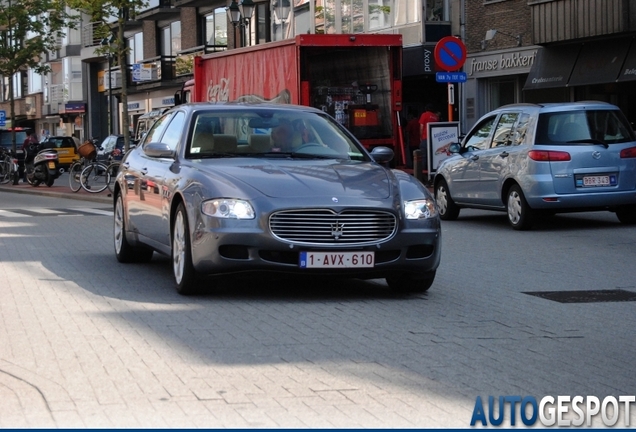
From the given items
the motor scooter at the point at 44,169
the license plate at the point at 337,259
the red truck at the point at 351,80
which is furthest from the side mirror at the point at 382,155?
the motor scooter at the point at 44,169

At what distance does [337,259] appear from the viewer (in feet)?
31.5

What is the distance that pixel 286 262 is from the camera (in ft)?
31.4

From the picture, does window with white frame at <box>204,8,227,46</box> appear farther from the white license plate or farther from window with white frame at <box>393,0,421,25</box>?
the white license plate

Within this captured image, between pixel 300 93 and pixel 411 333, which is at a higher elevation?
pixel 300 93

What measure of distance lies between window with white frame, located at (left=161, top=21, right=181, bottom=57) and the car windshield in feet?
158

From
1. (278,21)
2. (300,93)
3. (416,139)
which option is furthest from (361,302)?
(278,21)

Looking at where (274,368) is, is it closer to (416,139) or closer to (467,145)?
(467,145)

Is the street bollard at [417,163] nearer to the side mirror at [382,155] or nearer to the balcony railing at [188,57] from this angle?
the side mirror at [382,155]

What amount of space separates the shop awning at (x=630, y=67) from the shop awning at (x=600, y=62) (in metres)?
0.15

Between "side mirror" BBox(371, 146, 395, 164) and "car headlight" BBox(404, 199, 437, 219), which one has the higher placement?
"side mirror" BBox(371, 146, 395, 164)

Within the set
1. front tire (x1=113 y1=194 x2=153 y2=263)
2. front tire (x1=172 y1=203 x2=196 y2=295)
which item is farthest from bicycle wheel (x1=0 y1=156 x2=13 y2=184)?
front tire (x1=172 y1=203 x2=196 y2=295)

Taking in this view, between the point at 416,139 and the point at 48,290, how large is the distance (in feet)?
75.2

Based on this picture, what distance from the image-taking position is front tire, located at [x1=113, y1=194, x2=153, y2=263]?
12734 millimetres

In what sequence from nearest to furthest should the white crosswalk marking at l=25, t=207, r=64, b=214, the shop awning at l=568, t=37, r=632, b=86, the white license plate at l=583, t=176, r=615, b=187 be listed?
1. the white license plate at l=583, t=176, r=615, b=187
2. the white crosswalk marking at l=25, t=207, r=64, b=214
3. the shop awning at l=568, t=37, r=632, b=86
